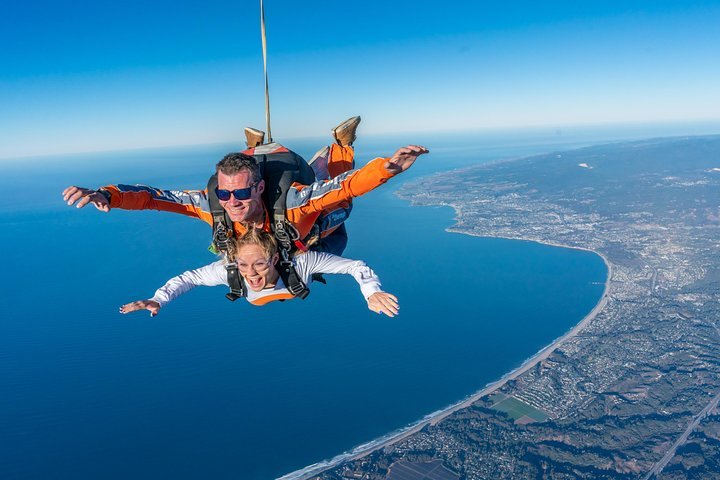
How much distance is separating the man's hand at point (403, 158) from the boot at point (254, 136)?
7.38 feet

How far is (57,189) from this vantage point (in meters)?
101

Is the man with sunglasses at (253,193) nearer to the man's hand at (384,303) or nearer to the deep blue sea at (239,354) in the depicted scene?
the man's hand at (384,303)

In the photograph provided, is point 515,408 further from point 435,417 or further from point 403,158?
point 403,158

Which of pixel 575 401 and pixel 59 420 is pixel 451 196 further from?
pixel 59 420

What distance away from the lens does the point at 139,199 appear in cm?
349

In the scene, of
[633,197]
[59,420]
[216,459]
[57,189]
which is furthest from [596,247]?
[57,189]

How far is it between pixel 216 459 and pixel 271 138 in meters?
20.4

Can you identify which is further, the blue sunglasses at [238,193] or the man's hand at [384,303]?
the blue sunglasses at [238,193]

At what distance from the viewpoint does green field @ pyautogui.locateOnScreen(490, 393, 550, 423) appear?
22.4 metres

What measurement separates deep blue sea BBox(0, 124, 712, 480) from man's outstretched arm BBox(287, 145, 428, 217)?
63.4ft

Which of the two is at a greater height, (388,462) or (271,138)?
(271,138)

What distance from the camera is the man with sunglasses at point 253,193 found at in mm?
2898

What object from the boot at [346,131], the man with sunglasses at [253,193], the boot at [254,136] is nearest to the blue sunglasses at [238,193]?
the man with sunglasses at [253,193]

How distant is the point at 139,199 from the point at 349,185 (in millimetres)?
1853
